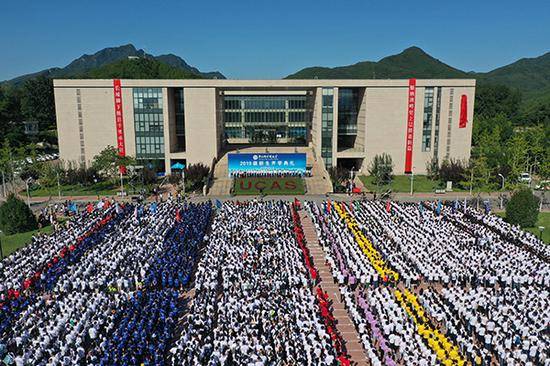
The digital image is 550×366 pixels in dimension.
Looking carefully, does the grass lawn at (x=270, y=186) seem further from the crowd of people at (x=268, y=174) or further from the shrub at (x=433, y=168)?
the shrub at (x=433, y=168)

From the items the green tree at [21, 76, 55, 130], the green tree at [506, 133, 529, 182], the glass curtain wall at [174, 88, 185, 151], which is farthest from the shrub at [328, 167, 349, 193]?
the green tree at [21, 76, 55, 130]

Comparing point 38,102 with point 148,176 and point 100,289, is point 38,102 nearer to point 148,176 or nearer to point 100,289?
point 148,176

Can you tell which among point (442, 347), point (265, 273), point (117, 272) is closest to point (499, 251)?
point (442, 347)

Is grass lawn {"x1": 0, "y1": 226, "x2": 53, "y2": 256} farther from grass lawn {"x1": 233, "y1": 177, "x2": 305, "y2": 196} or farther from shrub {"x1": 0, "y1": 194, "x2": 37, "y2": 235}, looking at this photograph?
grass lawn {"x1": 233, "y1": 177, "x2": 305, "y2": 196}

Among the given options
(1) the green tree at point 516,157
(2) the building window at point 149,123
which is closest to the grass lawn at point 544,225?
(1) the green tree at point 516,157

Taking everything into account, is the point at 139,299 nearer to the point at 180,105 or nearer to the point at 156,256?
the point at 156,256

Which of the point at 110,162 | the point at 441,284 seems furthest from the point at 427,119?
the point at 110,162
